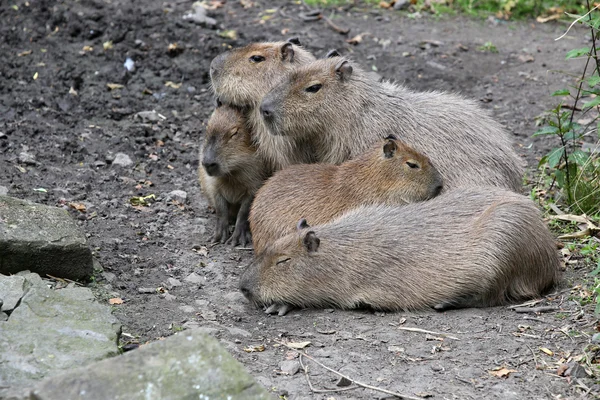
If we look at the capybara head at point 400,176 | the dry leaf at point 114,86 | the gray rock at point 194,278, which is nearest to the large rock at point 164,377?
the gray rock at point 194,278

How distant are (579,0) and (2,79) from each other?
6.80 metres

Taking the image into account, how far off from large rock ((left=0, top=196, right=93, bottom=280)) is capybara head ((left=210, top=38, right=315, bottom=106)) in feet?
6.10

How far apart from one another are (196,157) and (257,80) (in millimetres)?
1276

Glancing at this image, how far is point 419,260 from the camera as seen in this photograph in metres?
5.21

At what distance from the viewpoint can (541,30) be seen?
10102 mm

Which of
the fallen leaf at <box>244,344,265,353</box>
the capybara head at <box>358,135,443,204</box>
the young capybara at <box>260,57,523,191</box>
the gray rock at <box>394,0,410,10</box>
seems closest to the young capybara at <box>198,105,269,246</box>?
the young capybara at <box>260,57,523,191</box>

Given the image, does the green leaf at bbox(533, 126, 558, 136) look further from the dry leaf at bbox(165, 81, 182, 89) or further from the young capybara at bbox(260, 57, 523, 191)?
the dry leaf at bbox(165, 81, 182, 89)

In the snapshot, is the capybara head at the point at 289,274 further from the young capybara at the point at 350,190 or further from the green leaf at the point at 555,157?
the green leaf at the point at 555,157

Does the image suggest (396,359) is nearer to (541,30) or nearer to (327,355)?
(327,355)

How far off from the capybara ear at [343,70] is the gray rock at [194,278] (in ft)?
5.93

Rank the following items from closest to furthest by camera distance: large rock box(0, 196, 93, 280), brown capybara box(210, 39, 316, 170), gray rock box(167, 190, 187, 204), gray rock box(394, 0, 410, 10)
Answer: large rock box(0, 196, 93, 280)
brown capybara box(210, 39, 316, 170)
gray rock box(167, 190, 187, 204)
gray rock box(394, 0, 410, 10)

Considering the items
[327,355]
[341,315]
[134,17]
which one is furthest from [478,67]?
[327,355]

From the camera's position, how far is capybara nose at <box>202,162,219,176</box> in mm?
6358

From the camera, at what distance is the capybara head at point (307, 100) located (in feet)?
20.3
